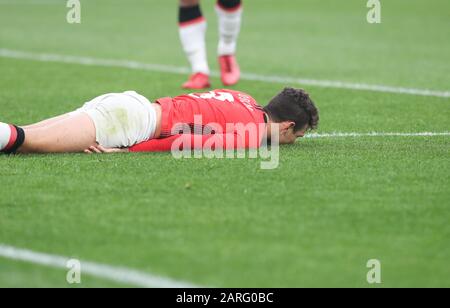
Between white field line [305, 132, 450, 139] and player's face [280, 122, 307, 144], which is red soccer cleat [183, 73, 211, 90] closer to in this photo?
white field line [305, 132, 450, 139]

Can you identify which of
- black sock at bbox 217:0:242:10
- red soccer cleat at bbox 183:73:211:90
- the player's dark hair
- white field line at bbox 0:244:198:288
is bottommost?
white field line at bbox 0:244:198:288

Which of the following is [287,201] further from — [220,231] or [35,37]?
[35,37]

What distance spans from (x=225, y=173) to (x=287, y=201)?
0.74 metres

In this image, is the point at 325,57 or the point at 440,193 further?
the point at 325,57

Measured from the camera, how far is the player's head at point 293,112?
22.5ft

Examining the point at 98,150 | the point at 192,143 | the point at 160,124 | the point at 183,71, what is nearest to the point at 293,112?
the point at 192,143

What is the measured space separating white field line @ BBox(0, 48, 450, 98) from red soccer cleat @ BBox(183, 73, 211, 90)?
770mm

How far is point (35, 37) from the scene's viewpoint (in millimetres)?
15234

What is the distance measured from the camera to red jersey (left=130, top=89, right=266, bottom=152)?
22.1ft

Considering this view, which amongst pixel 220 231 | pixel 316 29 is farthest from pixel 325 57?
pixel 220 231

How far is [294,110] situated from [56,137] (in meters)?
1.55

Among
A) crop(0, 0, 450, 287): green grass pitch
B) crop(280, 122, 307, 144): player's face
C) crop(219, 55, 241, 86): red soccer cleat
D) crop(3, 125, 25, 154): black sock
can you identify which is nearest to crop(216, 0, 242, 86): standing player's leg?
crop(219, 55, 241, 86): red soccer cleat

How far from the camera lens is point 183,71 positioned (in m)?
11.8

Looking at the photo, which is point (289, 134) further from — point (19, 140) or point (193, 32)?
point (193, 32)
